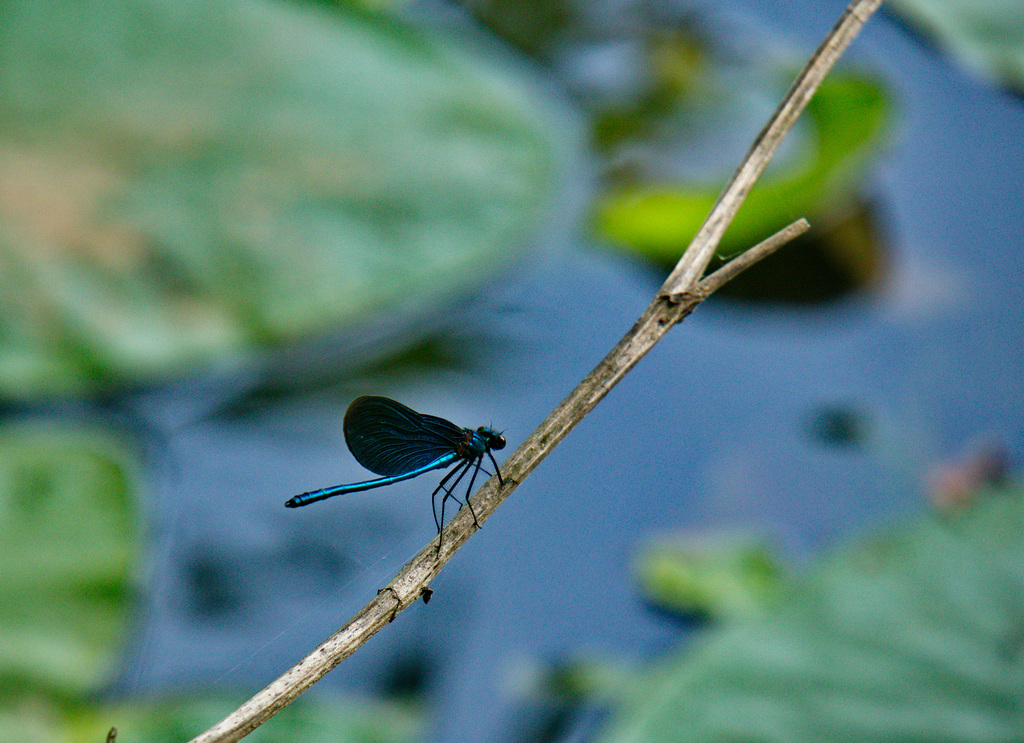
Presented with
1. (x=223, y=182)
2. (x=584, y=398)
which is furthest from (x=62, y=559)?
(x=584, y=398)

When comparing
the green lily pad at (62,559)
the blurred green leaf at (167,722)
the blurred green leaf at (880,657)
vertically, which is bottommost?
the blurred green leaf at (880,657)

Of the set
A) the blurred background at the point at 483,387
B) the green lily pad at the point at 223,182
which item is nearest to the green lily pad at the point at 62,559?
the blurred background at the point at 483,387

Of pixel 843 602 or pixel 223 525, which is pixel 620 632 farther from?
pixel 223 525

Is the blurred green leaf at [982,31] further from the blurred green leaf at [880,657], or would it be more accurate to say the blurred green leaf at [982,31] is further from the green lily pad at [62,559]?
the green lily pad at [62,559]

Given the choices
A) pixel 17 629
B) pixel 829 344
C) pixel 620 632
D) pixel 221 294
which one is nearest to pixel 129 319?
pixel 221 294

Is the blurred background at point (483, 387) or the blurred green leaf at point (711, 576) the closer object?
the blurred background at point (483, 387)

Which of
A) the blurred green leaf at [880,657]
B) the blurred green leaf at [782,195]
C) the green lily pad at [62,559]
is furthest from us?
the blurred green leaf at [782,195]
